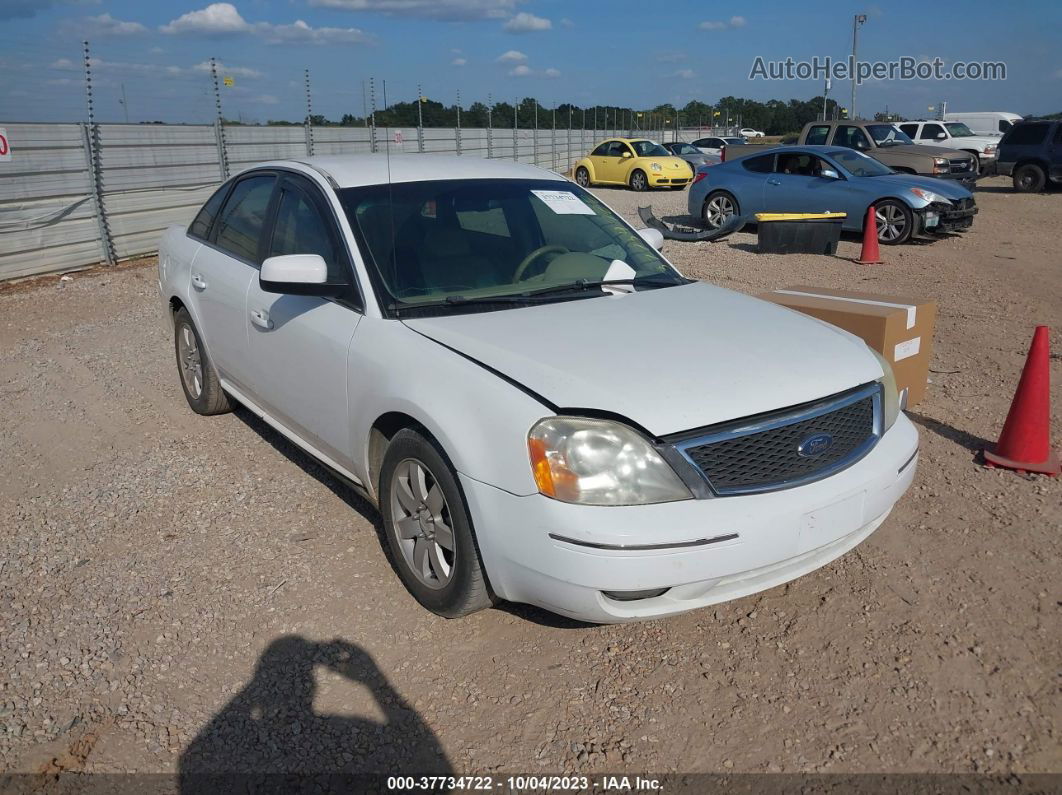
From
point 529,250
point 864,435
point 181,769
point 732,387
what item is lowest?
point 181,769

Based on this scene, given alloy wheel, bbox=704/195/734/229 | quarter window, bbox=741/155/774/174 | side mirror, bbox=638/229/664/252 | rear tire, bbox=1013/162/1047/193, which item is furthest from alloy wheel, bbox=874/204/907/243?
rear tire, bbox=1013/162/1047/193

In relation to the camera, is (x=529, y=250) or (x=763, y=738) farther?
(x=529, y=250)

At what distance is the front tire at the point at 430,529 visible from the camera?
9.75 feet

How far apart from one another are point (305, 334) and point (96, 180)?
10080 mm

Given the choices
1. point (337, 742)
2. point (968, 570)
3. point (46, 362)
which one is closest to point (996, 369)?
point (968, 570)

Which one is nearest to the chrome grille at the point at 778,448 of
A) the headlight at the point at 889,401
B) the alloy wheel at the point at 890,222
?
the headlight at the point at 889,401

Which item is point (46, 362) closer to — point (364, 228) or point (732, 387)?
point (364, 228)

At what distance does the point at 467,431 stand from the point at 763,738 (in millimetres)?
1364

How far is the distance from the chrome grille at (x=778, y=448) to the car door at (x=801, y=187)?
11.1 metres

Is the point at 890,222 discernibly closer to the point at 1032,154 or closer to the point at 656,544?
the point at 656,544

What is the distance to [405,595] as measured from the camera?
3.48 meters

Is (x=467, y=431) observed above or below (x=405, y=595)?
above

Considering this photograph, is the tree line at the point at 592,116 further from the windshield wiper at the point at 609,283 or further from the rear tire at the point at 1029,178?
the rear tire at the point at 1029,178

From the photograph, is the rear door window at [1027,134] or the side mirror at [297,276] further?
the rear door window at [1027,134]
